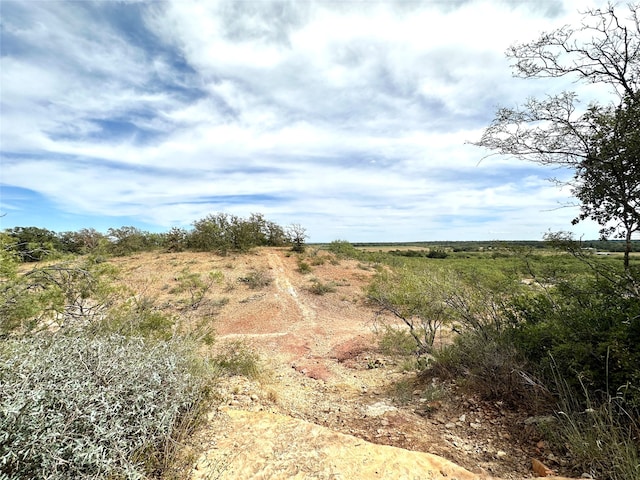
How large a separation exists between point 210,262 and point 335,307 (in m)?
8.47

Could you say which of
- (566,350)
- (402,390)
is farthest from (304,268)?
(566,350)

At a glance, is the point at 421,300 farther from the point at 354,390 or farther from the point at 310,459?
the point at 310,459

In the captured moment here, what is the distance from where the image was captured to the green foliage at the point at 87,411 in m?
2.05

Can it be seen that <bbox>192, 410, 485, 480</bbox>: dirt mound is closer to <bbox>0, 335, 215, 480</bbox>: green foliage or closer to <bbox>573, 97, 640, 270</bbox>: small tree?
<bbox>0, 335, 215, 480</bbox>: green foliage

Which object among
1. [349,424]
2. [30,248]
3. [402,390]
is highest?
[30,248]

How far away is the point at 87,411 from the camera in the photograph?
2.27 m

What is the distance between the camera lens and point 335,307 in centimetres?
1390


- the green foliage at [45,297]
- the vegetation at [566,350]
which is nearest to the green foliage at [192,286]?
the green foliage at [45,297]

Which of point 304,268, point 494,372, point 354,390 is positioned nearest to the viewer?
point 494,372

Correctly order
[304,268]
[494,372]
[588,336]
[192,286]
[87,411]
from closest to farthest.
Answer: [87,411] < [588,336] < [494,372] < [192,286] < [304,268]

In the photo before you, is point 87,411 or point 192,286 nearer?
point 87,411

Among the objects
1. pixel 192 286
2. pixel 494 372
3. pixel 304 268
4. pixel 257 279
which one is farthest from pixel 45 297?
pixel 304 268

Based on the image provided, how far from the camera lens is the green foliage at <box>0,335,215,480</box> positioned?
205 cm

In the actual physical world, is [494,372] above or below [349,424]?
above
